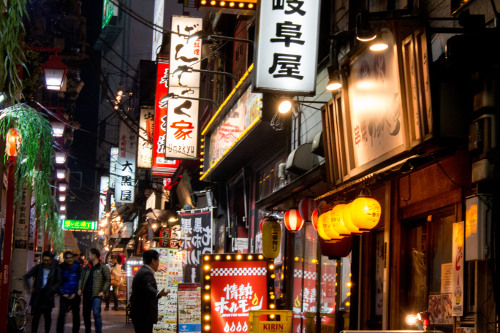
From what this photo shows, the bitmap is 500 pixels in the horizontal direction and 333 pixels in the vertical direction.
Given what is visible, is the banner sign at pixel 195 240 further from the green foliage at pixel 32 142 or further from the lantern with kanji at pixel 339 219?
the lantern with kanji at pixel 339 219

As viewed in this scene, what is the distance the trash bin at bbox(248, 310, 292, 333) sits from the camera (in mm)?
10914

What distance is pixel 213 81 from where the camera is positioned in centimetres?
2983

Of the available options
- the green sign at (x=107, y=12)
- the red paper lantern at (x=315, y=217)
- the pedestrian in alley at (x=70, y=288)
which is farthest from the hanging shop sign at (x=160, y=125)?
the green sign at (x=107, y=12)

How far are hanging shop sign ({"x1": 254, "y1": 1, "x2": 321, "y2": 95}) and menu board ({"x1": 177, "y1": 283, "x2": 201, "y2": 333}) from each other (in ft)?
20.6

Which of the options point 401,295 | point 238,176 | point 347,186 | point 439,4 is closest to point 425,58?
point 439,4

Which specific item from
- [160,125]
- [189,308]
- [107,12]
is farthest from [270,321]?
[107,12]

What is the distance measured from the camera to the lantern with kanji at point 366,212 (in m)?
10.8

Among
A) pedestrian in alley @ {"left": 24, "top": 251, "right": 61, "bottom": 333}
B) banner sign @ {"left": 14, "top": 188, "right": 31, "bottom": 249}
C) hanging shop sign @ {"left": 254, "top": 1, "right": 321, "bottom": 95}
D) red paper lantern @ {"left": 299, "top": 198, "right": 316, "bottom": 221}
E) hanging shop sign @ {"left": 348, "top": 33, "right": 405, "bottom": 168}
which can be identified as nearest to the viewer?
hanging shop sign @ {"left": 348, "top": 33, "right": 405, "bottom": 168}

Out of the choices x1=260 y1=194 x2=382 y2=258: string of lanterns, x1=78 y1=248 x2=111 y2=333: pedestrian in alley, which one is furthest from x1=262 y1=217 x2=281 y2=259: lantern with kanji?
x1=78 y1=248 x2=111 y2=333: pedestrian in alley

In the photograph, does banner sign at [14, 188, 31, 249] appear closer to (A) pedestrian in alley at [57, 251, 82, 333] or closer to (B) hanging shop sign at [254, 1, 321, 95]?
(A) pedestrian in alley at [57, 251, 82, 333]

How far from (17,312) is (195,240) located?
19.7 feet

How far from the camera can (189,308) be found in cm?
1698

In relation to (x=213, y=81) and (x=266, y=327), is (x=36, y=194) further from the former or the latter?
(x=213, y=81)

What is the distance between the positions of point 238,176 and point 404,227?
43.2ft
